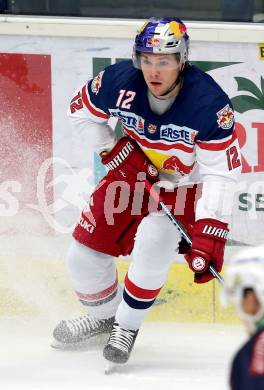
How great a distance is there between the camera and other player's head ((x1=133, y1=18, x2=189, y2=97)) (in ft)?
11.8

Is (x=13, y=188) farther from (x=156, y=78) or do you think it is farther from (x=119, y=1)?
(x=156, y=78)

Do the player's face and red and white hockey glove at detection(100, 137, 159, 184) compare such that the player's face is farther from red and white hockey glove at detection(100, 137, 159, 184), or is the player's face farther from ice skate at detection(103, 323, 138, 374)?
ice skate at detection(103, 323, 138, 374)

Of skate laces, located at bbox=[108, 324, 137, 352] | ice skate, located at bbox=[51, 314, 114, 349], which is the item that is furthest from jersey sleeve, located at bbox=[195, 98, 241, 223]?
ice skate, located at bbox=[51, 314, 114, 349]

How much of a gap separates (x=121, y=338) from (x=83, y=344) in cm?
34

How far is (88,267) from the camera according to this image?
3.92m

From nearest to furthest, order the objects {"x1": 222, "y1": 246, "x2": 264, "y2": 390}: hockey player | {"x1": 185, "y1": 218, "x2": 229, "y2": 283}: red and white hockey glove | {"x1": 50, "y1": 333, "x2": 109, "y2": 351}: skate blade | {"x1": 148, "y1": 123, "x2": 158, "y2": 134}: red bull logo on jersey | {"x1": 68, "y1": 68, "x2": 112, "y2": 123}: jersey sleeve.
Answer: {"x1": 222, "y1": 246, "x2": 264, "y2": 390}: hockey player → {"x1": 185, "y1": 218, "x2": 229, "y2": 283}: red and white hockey glove → {"x1": 148, "y1": 123, "x2": 158, "y2": 134}: red bull logo on jersey → {"x1": 68, "y1": 68, "x2": 112, "y2": 123}: jersey sleeve → {"x1": 50, "y1": 333, "x2": 109, "y2": 351}: skate blade

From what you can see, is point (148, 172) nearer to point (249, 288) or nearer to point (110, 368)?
point (110, 368)

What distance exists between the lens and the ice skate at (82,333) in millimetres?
4133

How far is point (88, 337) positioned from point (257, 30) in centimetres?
143

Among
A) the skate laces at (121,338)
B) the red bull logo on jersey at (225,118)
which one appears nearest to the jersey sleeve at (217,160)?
the red bull logo on jersey at (225,118)

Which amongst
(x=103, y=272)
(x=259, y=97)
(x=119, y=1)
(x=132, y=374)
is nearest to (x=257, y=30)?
(x=259, y=97)

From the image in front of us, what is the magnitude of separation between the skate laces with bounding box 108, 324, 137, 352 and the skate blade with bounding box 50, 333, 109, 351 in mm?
275

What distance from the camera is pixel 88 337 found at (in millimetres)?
4156

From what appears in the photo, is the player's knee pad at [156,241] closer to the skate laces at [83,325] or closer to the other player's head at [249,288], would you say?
the skate laces at [83,325]
